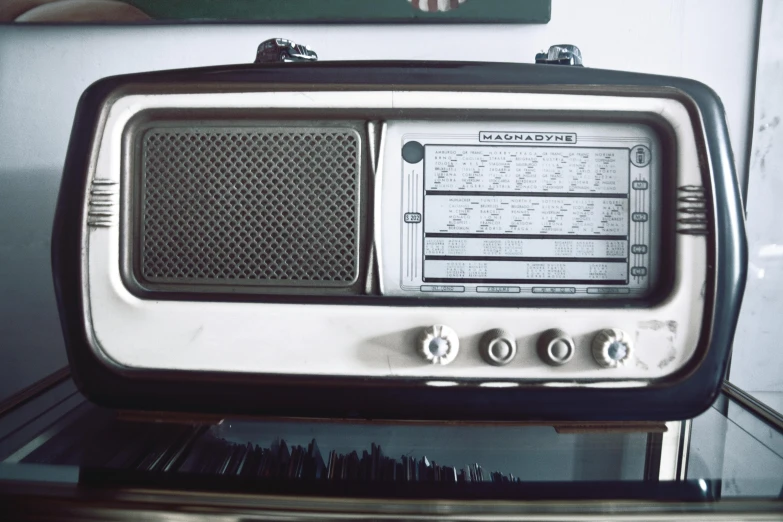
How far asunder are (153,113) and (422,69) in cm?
26

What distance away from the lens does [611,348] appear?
0.46 metres

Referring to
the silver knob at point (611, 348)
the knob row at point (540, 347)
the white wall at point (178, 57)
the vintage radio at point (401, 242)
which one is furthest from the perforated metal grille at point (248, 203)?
the white wall at point (178, 57)

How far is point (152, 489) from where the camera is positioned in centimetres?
40

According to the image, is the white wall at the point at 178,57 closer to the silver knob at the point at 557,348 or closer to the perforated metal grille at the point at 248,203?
the perforated metal grille at the point at 248,203

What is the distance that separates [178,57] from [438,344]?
26.3 inches

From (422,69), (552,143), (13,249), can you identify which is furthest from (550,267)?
(13,249)

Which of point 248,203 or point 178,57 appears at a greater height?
point 178,57

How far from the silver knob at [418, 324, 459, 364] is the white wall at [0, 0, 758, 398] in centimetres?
52

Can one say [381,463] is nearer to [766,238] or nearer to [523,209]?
[523,209]

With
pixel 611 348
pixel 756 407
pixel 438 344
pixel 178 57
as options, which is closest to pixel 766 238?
pixel 756 407

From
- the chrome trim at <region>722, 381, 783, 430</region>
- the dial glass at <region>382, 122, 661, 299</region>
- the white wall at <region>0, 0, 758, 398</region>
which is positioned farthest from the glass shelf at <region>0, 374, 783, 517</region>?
the white wall at <region>0, 0, 758, 398</region>

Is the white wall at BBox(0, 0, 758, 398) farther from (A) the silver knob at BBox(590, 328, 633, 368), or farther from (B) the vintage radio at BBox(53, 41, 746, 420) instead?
(A) the silver knob at BBox(590, 328, 633, 368)

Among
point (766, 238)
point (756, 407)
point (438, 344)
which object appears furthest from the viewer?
point (766, 238)

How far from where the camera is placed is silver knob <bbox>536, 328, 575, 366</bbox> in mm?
458
